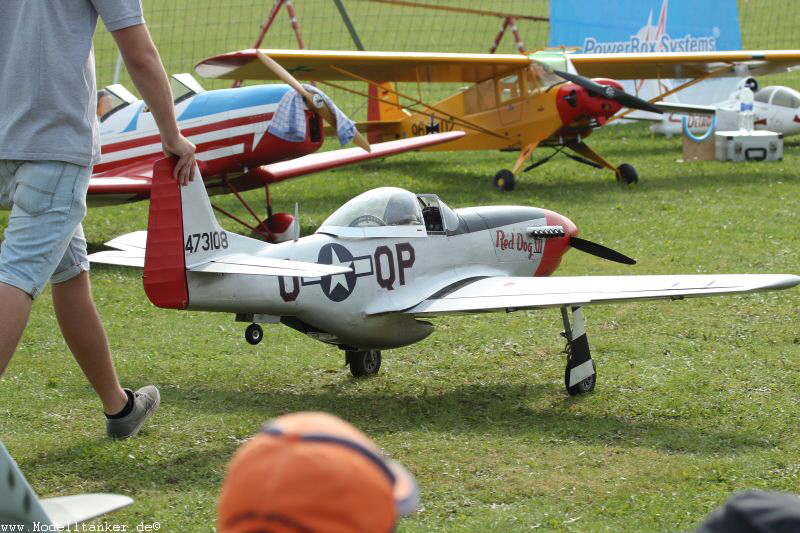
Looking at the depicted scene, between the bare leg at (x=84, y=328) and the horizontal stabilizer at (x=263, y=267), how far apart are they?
91 cm

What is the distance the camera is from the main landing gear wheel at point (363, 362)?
22.3ft

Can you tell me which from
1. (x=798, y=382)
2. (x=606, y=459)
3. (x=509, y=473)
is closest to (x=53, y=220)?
(x=509, y=473)

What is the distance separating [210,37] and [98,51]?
171 inches

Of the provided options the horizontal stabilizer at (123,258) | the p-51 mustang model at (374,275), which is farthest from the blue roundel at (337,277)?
the horizontal stabilizer at (123,258)

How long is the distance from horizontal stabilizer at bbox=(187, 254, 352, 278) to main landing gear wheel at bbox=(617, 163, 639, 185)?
31.8 feet

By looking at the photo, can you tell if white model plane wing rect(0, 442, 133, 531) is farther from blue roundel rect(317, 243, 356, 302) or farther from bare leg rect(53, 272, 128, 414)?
blue roundel rect(317, 243, 356, 302)

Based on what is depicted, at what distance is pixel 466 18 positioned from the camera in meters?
36.2

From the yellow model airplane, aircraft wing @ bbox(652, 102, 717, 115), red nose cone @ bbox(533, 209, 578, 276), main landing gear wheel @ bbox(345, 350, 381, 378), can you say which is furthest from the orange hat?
aircraft wing @ bbox(652, 102, 717, 115)

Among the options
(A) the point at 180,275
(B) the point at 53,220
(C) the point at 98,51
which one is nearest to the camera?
(B) the point at 53,220

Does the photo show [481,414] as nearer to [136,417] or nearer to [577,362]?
[577,362]

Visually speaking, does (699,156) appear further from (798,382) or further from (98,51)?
(98,51)

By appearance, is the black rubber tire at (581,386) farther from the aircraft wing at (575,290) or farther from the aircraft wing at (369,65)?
the aircraft wing at (369,65)

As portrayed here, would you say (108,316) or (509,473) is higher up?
(509,473)

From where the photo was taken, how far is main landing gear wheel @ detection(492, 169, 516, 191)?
1452 centimetres
